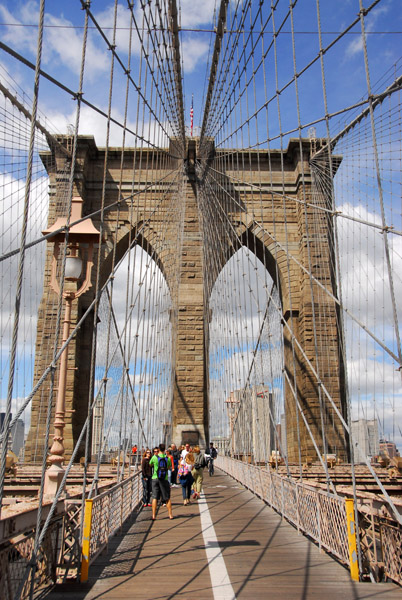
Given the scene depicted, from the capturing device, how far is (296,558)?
16.7ft

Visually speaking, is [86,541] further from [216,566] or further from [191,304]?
[191,304]

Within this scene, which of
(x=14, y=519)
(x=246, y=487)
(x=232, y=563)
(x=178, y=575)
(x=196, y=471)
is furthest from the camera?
(x=246, y=487)

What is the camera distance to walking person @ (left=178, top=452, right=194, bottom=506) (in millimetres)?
9264

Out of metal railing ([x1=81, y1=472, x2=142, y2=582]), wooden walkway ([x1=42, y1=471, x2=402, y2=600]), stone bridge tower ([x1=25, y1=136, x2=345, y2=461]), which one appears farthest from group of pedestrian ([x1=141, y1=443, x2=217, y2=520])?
stone bridge tower ([x1=25, y1=136, x2=345, y2=461])

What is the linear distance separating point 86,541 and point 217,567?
3.57 feet

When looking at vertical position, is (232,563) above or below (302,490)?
below

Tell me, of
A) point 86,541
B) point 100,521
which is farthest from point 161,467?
point 86,541

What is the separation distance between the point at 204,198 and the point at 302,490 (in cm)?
1570

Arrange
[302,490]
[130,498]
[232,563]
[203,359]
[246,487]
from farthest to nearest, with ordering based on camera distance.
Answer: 1. [203,359]
2. [246,487]
3. [130,498]
4. [302,490]
5. [232,563]

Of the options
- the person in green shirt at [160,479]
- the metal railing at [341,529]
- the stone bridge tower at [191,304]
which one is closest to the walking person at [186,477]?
the person in green shirt at [160,479]

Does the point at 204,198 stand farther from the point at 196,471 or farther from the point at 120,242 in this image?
the point at 196,471

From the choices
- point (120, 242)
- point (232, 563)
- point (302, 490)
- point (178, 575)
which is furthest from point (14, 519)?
point (120, 242)

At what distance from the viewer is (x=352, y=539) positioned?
4.51m

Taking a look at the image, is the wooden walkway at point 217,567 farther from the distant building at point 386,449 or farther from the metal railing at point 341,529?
the distant building at point 386,449
